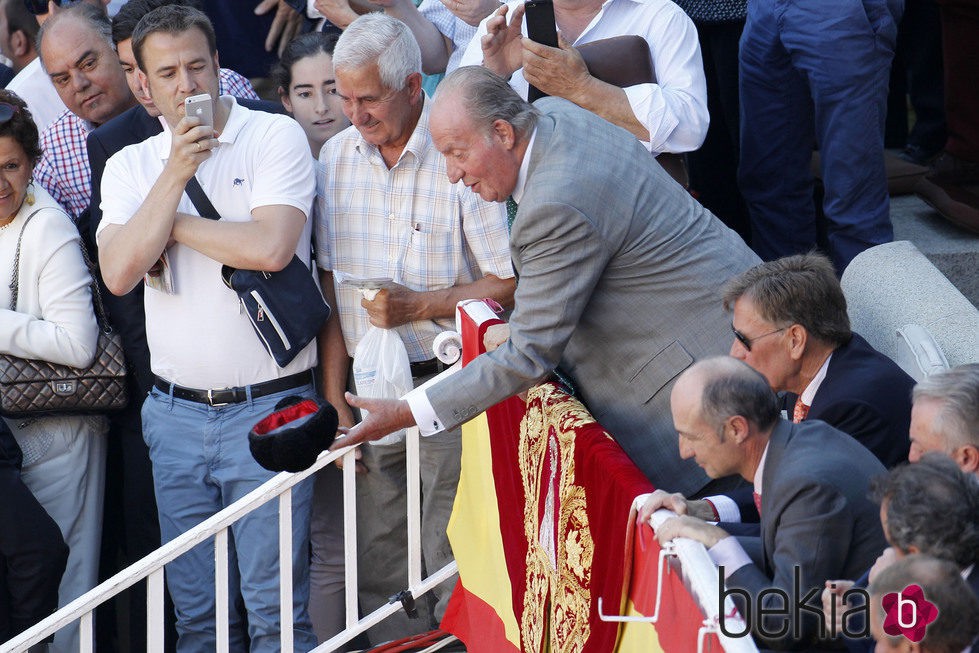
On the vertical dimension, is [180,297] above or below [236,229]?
below

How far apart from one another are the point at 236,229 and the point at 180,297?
0.35m

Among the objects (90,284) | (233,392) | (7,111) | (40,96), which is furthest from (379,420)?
(40,96)

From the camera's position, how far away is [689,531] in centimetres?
261

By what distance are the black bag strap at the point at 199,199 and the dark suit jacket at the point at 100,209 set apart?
46 centimetres

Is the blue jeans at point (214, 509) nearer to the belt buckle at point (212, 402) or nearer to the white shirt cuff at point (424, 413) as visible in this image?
the belt buckle at point (212, 402)

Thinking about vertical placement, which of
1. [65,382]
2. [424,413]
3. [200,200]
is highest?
[200,200]

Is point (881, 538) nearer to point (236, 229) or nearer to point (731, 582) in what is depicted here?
point (731, 582)

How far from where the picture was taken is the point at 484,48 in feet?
14.7

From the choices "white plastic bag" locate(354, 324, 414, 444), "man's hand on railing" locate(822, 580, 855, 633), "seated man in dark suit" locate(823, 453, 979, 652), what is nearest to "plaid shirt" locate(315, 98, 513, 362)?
"white plastic bag" locate(354, 324, 414, 444)

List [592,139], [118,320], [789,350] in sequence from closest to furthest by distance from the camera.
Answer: [789,350]
[592,139]
[118,320]

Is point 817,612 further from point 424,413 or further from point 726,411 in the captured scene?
point 424,413

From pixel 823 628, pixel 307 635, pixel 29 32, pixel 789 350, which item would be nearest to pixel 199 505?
pixel 307 635

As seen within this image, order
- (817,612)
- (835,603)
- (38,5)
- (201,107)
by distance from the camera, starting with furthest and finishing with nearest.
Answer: (38,5)
(201,107)
(817,612)
(835,603)

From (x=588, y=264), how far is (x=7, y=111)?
2409mm
